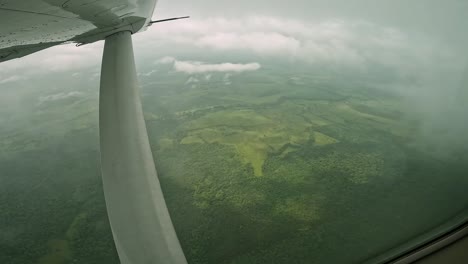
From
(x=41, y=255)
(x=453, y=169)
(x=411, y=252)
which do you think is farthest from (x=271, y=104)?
(x=411, y=252)

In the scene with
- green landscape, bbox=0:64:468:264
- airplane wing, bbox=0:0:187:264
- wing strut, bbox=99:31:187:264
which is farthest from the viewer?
green landscape, bbox=0:64:468:264

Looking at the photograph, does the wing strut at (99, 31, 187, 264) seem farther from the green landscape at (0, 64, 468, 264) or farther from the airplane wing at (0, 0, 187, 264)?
the green landscape at (0, 64, 468, 264)

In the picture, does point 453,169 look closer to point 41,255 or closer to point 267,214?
point 267,214

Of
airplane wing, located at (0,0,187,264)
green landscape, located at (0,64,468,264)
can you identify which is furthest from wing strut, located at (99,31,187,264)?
green landscape, located at (0,64,468,264)

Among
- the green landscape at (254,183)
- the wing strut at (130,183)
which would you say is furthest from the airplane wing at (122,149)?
the green landscape at (254,183)

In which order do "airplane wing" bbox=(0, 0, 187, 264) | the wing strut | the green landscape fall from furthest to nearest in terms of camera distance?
the green landscape
the wing strut
"airplane wing" bbox=(0, 0, 187, 264)
